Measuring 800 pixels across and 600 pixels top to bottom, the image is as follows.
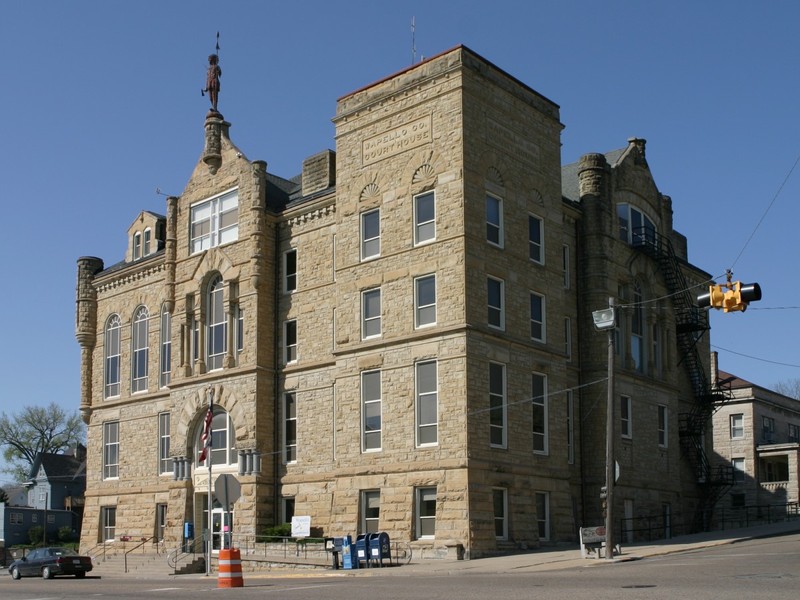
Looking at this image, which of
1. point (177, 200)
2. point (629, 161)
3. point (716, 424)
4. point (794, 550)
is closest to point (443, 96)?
point (629, 161)

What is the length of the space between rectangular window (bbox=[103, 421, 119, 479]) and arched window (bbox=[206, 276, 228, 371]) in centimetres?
849

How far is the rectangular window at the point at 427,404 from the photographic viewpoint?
1388 inches

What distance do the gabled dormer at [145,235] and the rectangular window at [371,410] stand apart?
57.0 feet

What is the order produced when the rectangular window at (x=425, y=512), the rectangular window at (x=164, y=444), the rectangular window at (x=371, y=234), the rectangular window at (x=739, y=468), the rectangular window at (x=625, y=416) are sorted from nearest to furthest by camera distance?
the rectangular window at (x=425, y=512) < the rectangular window at (x=371, y=234) < the rectangular window at (x=625, y=416) < the rectangular window at (x=164, y=444) < the rectangular window at (x=739, y=468)

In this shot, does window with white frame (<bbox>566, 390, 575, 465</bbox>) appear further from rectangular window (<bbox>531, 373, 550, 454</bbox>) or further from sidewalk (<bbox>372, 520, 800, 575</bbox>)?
sidewalk (<bbox>372, 520, 800, 575</bbox>)

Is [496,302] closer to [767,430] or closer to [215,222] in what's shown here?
[215,222]

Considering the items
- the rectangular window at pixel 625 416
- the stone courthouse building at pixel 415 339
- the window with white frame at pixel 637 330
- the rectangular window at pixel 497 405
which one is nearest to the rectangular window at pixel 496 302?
the stone courthouse building at pixel 415 339

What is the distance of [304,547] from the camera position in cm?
3666

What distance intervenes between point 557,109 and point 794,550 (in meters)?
19.4

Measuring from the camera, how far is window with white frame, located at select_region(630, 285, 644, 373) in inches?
1726

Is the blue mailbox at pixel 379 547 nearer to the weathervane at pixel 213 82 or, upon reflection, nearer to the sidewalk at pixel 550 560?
the sidewalk at pixel 550 560

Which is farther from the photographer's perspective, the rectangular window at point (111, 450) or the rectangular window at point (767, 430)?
the rectangular window at point (767, 430)

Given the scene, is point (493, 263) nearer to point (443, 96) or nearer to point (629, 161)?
point (443, 96)

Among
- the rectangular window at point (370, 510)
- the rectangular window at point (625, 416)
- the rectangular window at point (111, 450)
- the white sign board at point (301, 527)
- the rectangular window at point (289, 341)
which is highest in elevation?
the rectangular window at point (289, 341)
